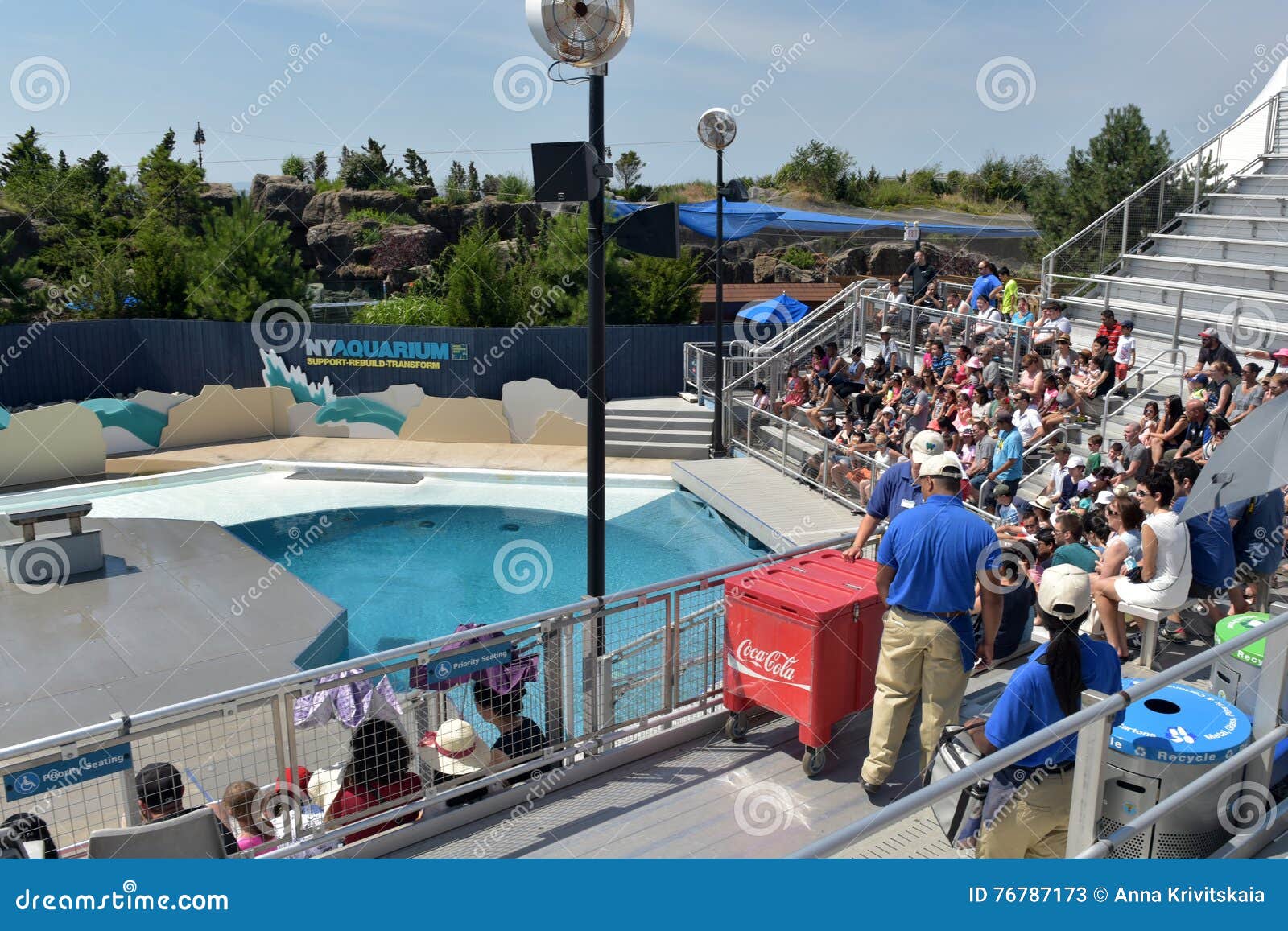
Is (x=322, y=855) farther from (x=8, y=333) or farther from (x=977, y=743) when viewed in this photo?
(x=8, y=333)

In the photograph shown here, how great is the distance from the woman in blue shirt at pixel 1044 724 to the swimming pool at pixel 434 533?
7.94m

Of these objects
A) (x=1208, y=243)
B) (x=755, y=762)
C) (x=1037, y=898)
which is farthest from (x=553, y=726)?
(x=1208, y=243)

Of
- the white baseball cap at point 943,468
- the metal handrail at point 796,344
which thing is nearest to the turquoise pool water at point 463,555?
the metal handrail at point 796,344

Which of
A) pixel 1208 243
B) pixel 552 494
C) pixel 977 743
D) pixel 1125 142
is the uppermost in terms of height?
pixel 1125 142

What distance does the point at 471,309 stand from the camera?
23391mm

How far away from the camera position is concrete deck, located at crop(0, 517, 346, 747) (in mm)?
8664

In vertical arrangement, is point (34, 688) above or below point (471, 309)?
below

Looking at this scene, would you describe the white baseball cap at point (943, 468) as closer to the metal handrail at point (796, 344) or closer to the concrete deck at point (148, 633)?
the concrete deck at point (148, 633)

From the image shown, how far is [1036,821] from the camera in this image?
3713mm

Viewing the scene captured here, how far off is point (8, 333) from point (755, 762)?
67.1 ft

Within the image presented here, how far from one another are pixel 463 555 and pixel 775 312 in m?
10.2

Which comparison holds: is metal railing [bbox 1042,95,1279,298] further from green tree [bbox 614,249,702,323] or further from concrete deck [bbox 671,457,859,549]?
green tree [bbox 614,249,702,323]

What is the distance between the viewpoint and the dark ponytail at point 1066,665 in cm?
374

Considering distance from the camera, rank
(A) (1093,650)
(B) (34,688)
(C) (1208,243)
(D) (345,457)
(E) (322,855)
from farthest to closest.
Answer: (D) (345,457) → (C) (1208,243) → (B) (34,688) → (E) (322,855) → (A) (1093,650)
